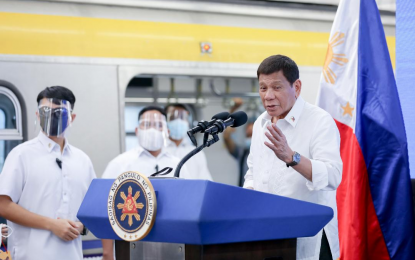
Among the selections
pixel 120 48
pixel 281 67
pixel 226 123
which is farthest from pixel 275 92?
A: pixel 120 48

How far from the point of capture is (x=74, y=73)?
450cm

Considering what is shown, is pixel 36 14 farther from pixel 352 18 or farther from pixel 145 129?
pixel 352 18

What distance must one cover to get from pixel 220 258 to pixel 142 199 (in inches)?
13.0

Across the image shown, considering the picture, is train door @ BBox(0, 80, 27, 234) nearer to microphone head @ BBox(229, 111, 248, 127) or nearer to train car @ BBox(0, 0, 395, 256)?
train car @ BBox(0, 0, 395, 256)

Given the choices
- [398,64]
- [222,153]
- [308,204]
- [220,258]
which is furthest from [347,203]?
[222,153]

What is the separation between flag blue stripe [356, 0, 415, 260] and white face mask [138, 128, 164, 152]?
192 centimetres

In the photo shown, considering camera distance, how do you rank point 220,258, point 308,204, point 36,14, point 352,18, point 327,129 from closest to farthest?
point 220,258 < point 308,204 < point 327,129 < point 352,18 < point 36,14

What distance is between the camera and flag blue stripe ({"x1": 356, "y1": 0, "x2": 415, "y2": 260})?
3.28 m

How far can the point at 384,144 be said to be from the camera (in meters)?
3.38

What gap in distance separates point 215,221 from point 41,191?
7.00ft

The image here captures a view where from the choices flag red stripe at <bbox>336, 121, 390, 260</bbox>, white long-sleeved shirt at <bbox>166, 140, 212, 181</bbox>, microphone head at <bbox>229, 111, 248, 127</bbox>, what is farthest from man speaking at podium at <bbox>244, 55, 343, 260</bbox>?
white long-sleeved shirt at <bbox>166, 140, 212, 181</bbox>

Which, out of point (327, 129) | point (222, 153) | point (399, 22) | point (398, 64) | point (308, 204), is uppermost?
point (399, 22)

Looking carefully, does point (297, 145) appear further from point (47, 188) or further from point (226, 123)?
point (47, 188)

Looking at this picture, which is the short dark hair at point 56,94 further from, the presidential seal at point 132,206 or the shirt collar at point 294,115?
the presidential seal at point 132,206
